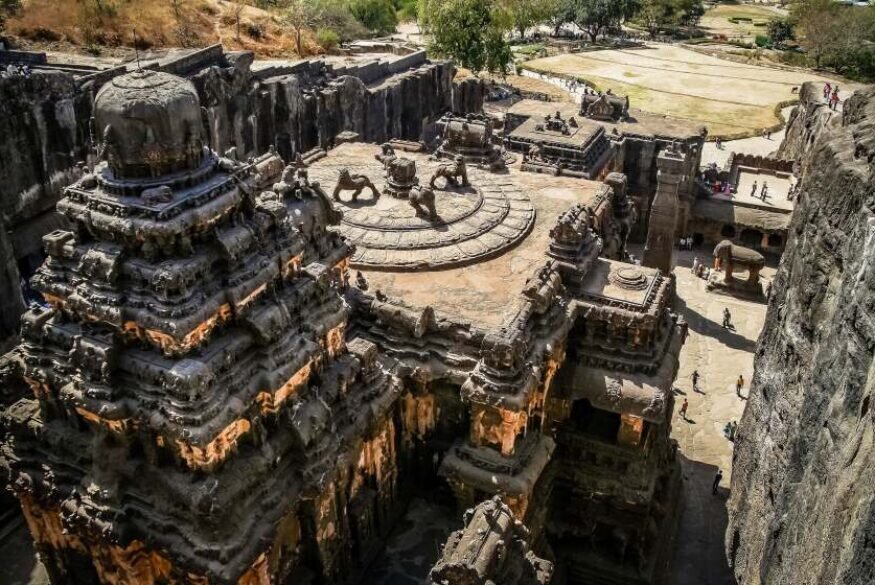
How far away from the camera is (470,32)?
64.9m

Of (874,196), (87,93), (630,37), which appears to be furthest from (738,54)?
(874,196)

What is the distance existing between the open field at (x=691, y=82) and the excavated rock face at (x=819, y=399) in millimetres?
53096

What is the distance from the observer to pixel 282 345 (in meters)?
13.4

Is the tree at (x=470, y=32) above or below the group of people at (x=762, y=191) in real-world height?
above

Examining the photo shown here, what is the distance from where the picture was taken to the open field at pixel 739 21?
390ft

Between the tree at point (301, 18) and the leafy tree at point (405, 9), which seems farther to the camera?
the leafy tree at point (405, 9)

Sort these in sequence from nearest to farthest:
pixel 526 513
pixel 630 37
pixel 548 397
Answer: pixel 526 513, pixel 548 397, pixel 630 37

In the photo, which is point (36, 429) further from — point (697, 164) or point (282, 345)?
point (697, 164)

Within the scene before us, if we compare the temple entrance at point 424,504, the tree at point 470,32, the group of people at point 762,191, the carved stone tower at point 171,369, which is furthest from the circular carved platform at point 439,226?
the tree at point 470,32

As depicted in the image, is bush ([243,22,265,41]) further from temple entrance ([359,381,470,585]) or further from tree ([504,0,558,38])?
temple entrance ([359,381,470,585])

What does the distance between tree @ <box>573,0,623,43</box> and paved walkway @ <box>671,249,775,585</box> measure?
70.8m

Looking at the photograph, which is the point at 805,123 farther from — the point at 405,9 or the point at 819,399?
the point at 405,9

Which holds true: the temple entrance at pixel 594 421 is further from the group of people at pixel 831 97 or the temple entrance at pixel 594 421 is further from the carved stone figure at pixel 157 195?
the group of people at pixel 831 97

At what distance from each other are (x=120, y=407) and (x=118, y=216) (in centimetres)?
319
